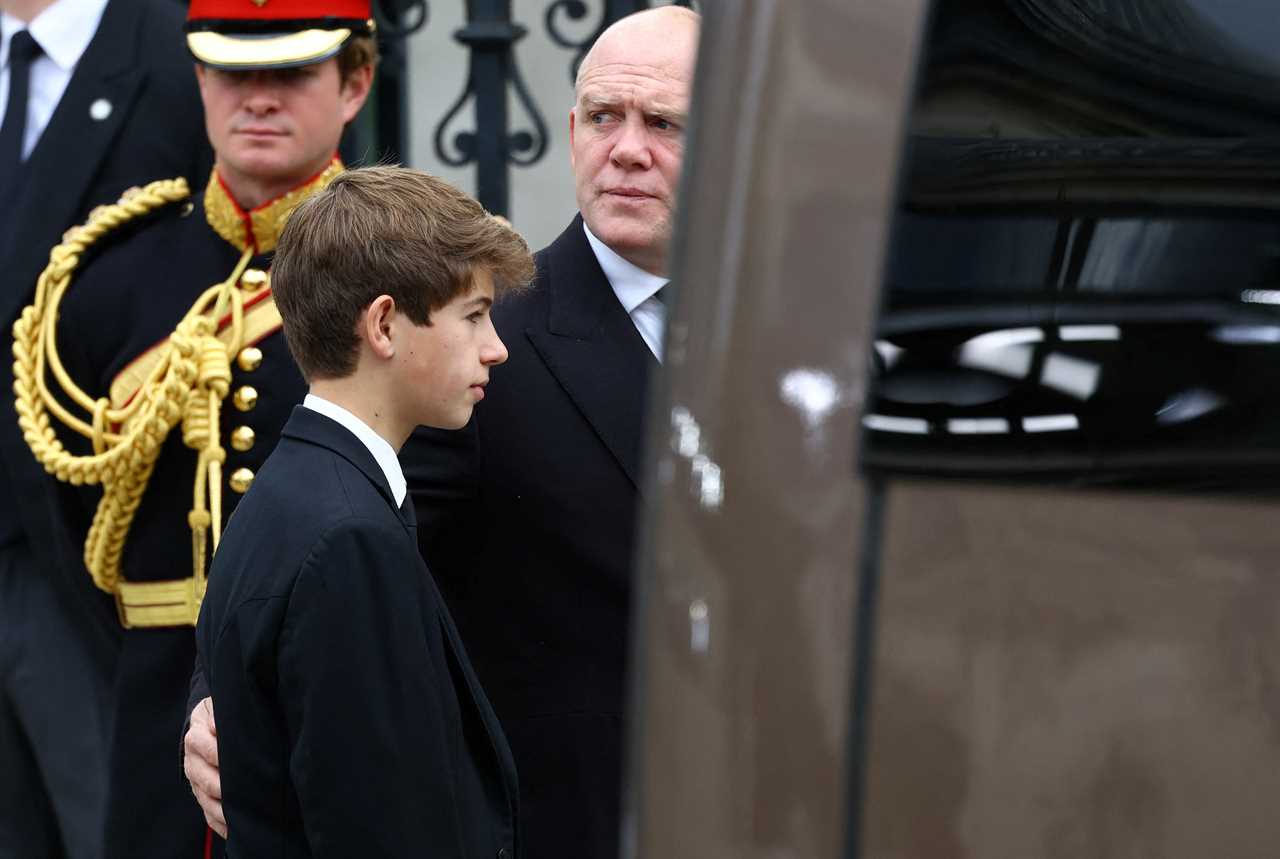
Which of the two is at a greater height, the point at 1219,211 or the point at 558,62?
the point at 1219,211

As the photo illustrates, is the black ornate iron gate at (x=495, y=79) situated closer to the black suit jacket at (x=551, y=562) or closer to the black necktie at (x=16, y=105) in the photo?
the black necktie at (x=16, y=105)

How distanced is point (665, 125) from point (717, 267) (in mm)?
1441

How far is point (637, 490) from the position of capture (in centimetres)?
248

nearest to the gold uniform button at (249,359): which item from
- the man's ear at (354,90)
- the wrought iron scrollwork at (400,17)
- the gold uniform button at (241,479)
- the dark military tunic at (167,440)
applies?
the dark military tunic at (167,440)

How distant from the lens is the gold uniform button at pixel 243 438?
9.86ft

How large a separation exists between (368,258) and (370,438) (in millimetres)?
179

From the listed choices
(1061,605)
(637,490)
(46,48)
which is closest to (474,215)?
(637,490)

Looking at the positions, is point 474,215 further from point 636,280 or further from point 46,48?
point 46,48

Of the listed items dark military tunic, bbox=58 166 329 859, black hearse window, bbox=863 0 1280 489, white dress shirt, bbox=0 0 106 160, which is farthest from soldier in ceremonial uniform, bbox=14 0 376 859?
black hearse window, bbox=863 0 1280 489

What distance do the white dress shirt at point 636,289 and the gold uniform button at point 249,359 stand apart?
665 mm

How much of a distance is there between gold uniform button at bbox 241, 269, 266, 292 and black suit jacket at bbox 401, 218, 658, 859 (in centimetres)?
69

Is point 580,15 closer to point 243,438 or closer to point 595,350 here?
point 243,438

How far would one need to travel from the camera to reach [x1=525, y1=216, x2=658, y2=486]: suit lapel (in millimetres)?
2506

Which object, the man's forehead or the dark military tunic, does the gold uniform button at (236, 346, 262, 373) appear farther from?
the man's forehead
